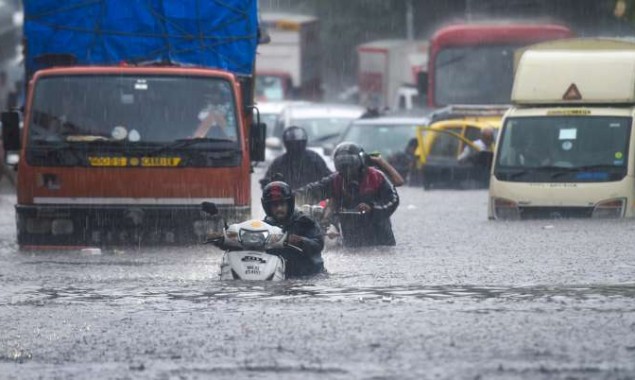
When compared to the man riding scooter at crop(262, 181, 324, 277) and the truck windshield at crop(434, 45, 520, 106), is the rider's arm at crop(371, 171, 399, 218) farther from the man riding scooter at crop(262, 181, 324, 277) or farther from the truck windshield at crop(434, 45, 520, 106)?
the truck windshield at crop(434, 45, 520, 106)

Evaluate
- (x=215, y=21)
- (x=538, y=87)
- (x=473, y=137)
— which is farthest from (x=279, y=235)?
(x=473, y=137)

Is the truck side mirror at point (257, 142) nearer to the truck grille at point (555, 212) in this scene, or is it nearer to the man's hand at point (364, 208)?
the man's hand at point (364, 208)

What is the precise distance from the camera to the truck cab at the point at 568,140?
21.0m

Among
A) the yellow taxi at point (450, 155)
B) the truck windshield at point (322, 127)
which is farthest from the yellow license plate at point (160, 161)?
the truck windshield at point (322, 127)

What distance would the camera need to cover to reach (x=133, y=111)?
17.5 metres

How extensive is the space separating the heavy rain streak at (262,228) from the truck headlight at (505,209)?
1.1 inches

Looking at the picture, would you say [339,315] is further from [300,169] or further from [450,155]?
[450,155]

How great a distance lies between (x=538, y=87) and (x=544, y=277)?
8370 millimetres

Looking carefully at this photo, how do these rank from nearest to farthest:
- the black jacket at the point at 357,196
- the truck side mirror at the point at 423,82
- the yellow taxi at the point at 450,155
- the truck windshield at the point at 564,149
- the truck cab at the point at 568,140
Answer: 1. the black jacket at the point at 357,196
2. the truck cab at the point at 568,140
3. the truck windshield at the point at 564,149
4. the yellow taxi at the point at 450,155
5. the truck side mirror at the point at 423,82

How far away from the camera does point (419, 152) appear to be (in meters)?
31.5

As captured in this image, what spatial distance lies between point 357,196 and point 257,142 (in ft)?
5.32

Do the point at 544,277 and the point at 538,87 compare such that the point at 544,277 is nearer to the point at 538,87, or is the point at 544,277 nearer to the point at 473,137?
the point at 538,87

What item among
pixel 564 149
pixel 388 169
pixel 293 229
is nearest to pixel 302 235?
pixel 293 229

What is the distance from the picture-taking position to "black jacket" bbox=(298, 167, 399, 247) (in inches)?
664
